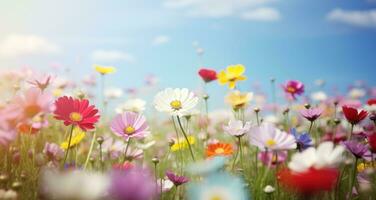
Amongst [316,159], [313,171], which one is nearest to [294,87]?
[316,159]

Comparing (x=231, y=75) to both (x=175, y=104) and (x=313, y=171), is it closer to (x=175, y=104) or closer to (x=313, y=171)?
(x=175, y=104)

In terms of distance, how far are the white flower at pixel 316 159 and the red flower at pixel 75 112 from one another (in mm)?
620

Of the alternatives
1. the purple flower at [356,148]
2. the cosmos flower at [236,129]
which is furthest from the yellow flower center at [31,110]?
the purple flower at [356,148]

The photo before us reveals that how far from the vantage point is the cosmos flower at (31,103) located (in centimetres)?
135

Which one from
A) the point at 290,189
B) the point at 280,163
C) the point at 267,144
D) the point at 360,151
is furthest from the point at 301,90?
the point at 267,144

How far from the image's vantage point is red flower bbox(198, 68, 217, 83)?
2184mm

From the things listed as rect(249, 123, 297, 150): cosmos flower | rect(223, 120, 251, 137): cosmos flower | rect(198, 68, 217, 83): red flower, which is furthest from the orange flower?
rect(198, 68, 217, 83): red flower

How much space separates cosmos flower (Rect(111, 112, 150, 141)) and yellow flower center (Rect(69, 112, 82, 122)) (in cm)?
15

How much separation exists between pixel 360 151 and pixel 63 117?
757 mm

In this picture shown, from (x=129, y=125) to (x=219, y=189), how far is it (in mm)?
735

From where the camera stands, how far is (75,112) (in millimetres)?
1354

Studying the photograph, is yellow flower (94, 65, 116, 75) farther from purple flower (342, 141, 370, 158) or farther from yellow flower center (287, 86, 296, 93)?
purple flower (342, 141, 370, 158)

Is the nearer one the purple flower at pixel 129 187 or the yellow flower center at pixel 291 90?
the purple flower at pixel 129 187

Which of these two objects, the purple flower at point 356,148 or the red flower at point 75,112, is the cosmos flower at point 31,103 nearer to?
the red flower at point 75,112
